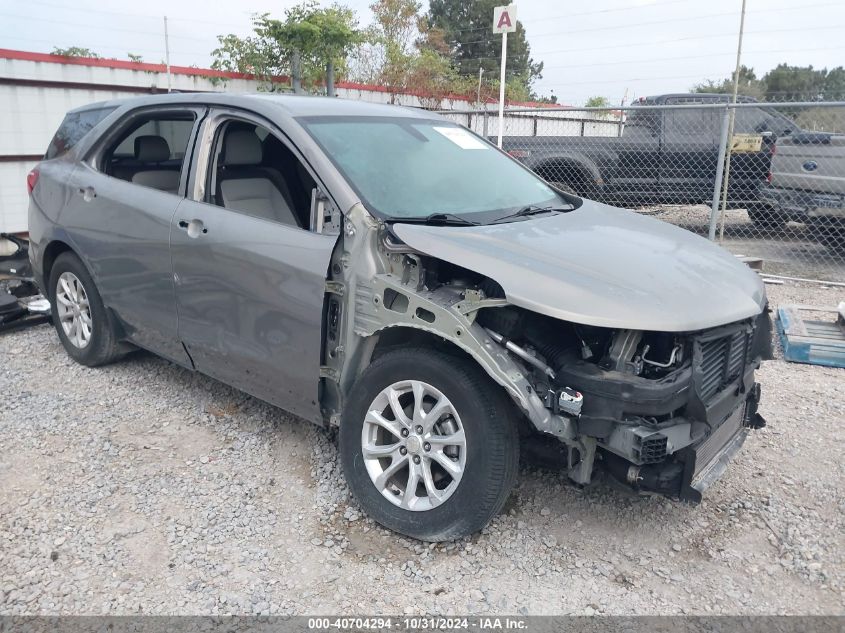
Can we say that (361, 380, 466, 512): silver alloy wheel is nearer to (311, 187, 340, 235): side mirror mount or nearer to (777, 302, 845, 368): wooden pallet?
(311, 187, 340, 235): side mirror mount

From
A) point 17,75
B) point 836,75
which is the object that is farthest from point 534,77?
point 17,75

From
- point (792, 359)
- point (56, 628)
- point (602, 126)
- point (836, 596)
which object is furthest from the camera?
point (602, 126)

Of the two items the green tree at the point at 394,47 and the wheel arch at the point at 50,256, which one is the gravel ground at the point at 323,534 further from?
the green tree at the point at 394,47

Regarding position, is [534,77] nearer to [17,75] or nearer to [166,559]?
[17,75]

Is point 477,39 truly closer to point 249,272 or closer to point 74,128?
point 74,128

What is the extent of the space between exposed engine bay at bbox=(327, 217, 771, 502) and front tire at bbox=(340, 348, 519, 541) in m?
0.13

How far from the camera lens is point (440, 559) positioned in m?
2.91

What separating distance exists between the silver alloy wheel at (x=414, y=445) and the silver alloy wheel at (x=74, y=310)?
8.54ft

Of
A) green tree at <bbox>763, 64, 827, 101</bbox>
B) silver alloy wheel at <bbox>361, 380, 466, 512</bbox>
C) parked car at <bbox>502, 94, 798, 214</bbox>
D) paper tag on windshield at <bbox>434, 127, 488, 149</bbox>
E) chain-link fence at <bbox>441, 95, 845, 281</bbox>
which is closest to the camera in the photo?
silver alloy wheel at <bbox>361, 380, 466, 512</bbox>

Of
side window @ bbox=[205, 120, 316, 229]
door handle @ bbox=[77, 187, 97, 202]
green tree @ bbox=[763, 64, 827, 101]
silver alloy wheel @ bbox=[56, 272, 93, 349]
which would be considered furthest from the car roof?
green tree @ bbox=[763, 64, 827, 101]

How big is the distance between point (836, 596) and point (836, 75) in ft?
146

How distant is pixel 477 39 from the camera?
124 feet

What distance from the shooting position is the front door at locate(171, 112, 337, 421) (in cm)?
326

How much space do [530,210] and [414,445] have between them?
57.2 inches
